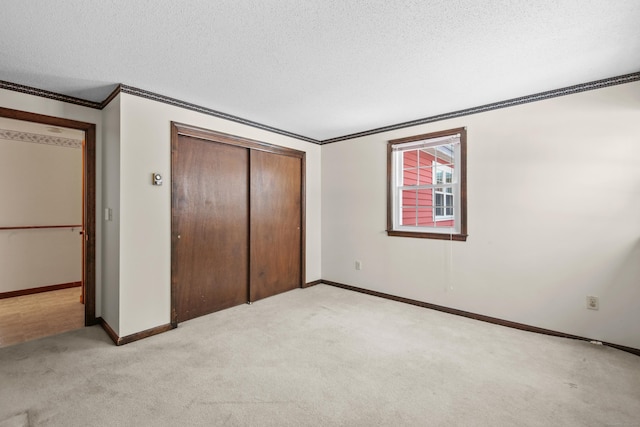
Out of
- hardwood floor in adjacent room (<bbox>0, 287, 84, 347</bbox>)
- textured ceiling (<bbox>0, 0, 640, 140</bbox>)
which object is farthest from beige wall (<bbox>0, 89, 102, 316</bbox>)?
hardwood floor in adjacent room (<bbox>0, 287, 84, 347</bbox>)

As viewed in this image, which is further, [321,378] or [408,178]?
[408,178]

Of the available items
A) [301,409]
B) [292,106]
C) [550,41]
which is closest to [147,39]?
[292,106]

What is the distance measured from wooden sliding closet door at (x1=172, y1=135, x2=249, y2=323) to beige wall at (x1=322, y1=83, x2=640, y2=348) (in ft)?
7.01

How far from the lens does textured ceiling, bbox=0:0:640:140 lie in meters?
1.71

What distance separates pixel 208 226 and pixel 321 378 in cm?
212

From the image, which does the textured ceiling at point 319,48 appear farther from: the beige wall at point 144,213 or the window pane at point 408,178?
the window pane at point 408,178

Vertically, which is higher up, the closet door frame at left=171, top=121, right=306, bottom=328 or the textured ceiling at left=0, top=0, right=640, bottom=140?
the textured ceiling at left=0, top=0, right=640, bottom=140

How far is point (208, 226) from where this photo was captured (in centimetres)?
343

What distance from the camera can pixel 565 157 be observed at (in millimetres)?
2812

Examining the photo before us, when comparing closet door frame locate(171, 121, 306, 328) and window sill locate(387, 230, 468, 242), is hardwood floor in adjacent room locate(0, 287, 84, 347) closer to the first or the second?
closet door frame locate(171, 121, 306, 328)

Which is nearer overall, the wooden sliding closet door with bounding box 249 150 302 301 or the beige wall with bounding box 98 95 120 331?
the beige wall with bounding box 98 95 120 331

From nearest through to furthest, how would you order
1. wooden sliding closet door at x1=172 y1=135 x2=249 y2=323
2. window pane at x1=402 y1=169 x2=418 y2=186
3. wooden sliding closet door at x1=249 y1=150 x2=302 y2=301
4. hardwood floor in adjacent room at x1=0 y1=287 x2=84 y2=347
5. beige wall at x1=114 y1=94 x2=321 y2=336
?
1. beige wall at x1=114 y1=94 x2=321 y2=336
2. hardwood floor in adjacent room at x1=0 y1=287 x2=84 y2=347
3. wooden sliding closet door at x1=172 y1=135 x2=249 y2=323
4. wooden sliding closet door at x1=249 y1=150 x2=302 y2=301
5. window pane at x1=402 y1=169 x2=418 y2=186

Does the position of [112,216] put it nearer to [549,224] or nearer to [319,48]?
[319,48]

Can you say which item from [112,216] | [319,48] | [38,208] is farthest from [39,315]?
[319,48]
